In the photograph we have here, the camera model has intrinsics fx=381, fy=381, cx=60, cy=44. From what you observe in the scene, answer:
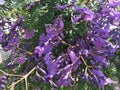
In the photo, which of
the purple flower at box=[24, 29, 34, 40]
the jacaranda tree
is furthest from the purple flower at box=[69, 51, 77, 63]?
the purple flower at box=[24, 29, 34, 40]

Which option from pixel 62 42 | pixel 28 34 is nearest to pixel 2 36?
pixel 28 34

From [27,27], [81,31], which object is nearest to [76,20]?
[81,31]

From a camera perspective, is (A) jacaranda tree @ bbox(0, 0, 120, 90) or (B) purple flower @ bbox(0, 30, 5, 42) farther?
(B) purple flower @ bbox(0, 30, 5, 42)

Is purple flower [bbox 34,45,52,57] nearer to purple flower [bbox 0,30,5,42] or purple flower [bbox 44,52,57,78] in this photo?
purple flower [bbox 44,52,57,78]

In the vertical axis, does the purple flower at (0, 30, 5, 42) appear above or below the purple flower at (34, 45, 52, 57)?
below

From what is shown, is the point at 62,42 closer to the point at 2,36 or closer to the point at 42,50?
the point at 42,50

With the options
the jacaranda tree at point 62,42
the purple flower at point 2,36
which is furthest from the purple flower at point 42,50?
the purple flower at point 2,36

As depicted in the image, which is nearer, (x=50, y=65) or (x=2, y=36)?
(x=50, y=65)

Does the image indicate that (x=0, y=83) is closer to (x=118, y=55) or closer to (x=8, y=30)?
(x=8, y=30)

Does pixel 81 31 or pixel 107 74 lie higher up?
pixel 81 31

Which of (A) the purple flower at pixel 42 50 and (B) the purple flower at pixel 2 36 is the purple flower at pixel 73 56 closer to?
(A) the purple flower at pixel 42 50

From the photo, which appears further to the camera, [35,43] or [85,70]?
[35,43]
